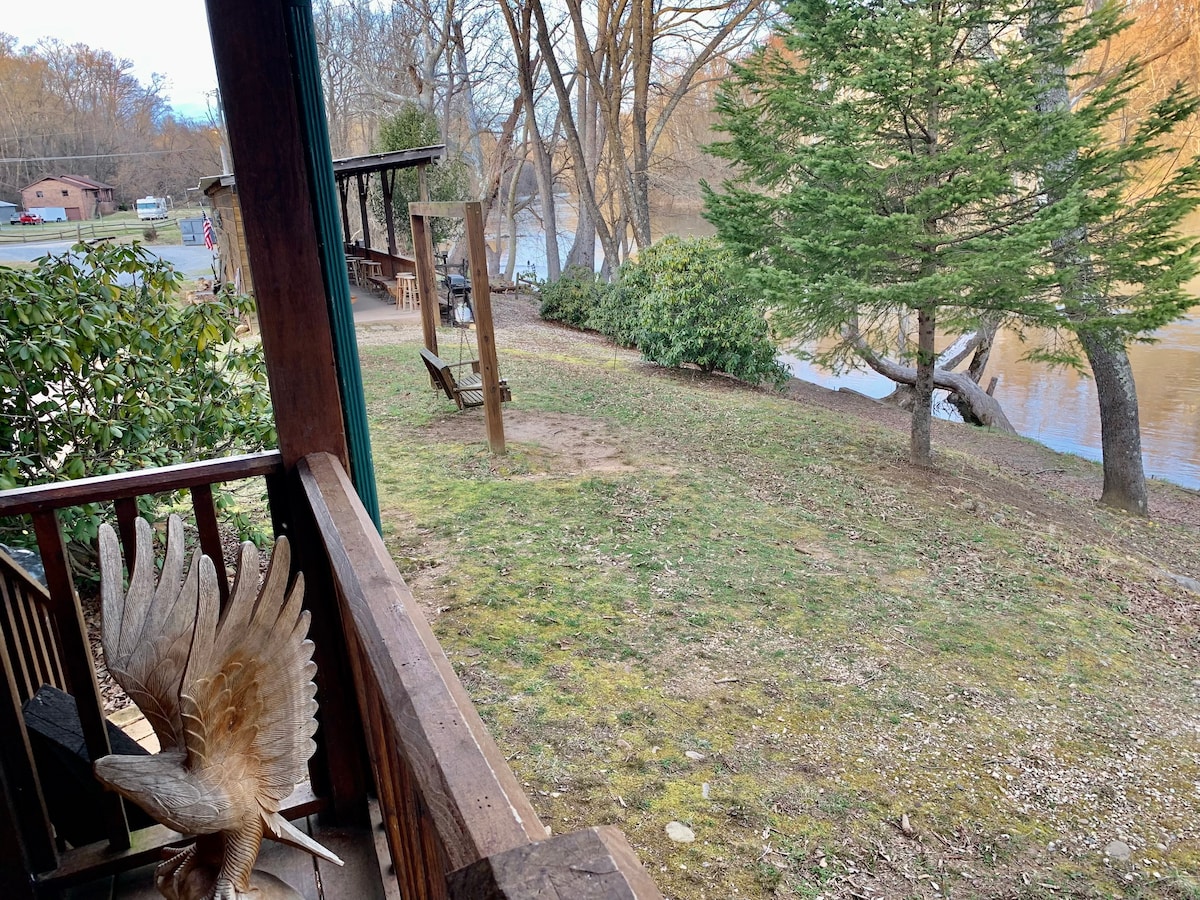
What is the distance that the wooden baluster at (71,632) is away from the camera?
5.88ft

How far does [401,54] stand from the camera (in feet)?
76.6

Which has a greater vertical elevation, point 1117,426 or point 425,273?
point 425,273

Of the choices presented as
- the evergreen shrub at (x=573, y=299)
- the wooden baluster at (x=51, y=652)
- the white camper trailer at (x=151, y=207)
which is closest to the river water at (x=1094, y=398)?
the evergreen shrub at (x=573, y=299)

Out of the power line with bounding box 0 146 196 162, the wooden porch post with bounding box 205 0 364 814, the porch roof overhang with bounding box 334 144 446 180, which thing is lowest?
the wooden porch post with bounding box 205 0 364 814

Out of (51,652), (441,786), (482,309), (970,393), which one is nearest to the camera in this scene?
(441,786)

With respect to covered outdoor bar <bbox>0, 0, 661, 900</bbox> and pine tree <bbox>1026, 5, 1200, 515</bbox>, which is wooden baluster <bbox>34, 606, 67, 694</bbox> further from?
pine tree <bbox>1026, 5, 1200, 515</bbox>

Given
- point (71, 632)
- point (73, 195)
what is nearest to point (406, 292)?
point (73, 195)

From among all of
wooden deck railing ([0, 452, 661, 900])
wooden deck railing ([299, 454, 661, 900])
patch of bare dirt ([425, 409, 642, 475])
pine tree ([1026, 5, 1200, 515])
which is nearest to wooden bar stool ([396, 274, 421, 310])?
patch of bare dirt ([425, 409, 642, 475])

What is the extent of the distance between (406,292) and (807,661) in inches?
489

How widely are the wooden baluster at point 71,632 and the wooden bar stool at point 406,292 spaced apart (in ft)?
44.8

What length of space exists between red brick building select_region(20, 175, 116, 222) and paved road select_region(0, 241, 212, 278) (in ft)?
0.75

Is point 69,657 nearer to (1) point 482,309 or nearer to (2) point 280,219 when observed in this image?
(2) point 280,219

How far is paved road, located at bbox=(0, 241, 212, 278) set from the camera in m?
3.04

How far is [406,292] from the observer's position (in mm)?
15320
